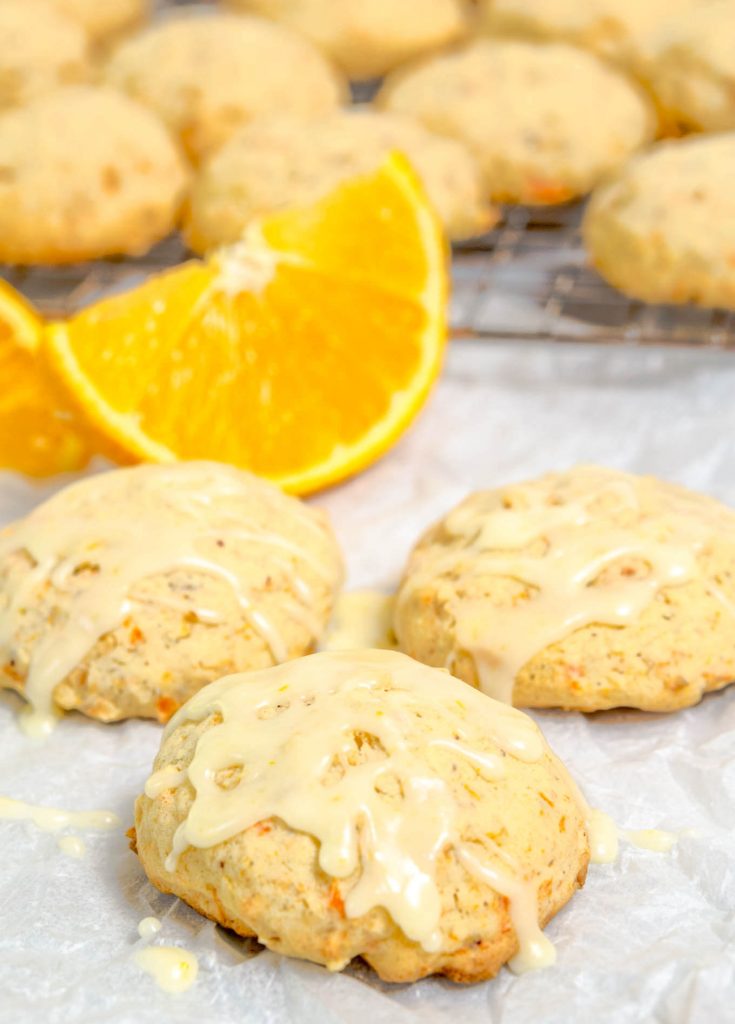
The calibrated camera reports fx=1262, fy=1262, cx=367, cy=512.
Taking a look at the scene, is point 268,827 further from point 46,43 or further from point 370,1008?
point 46,43

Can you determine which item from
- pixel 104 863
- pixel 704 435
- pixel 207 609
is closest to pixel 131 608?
pixel 207 609

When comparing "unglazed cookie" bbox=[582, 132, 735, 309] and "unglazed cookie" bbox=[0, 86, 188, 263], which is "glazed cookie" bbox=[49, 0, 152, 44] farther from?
"unglazed cookie" bbox=[582, 132, 735, 309]

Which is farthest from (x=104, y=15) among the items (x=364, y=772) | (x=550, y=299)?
(x=364, y=772)

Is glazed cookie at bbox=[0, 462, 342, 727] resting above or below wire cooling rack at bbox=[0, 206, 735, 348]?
above

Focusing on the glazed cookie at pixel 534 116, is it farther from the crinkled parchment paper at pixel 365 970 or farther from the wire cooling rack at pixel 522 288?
the crinkled parchment paper at pixel 365 970

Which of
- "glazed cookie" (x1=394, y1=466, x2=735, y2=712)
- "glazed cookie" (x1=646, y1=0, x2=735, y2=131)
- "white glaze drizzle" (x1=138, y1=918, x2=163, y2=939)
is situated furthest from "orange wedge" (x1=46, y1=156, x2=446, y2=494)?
"glazed cookie" (x1=646, y1=0, x2=735, y2=131)

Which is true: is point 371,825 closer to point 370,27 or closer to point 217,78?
point 217,78
